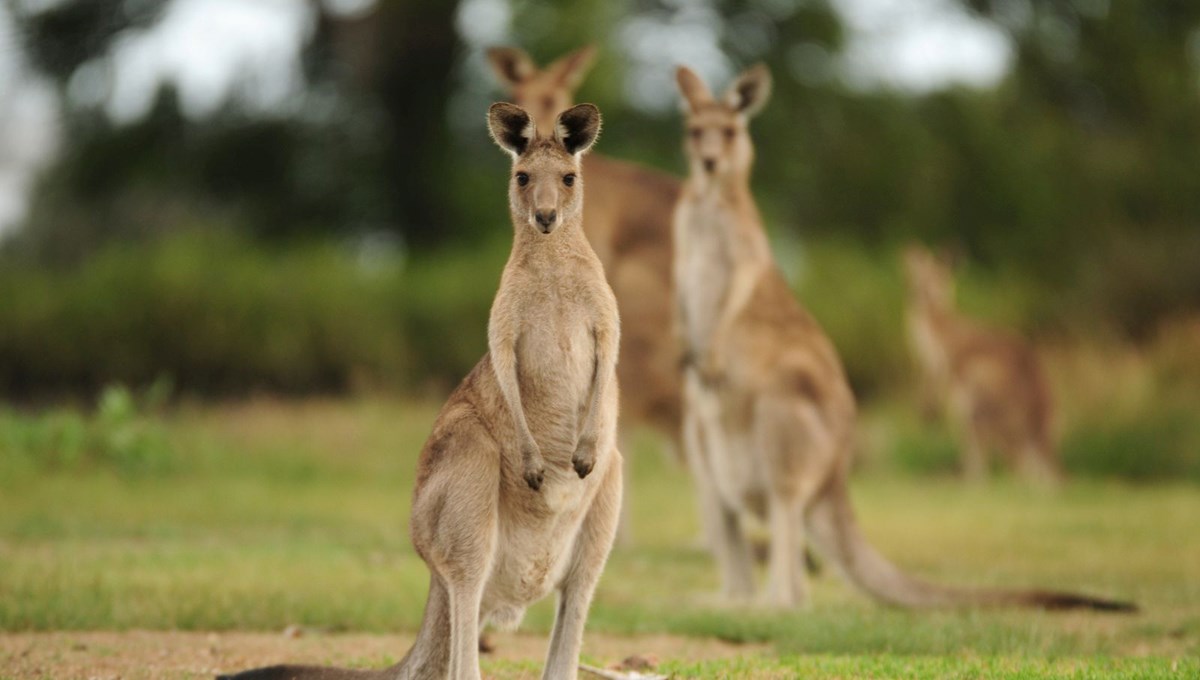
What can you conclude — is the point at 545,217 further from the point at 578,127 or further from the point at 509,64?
the point at 509,64

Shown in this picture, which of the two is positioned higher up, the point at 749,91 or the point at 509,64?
the point at 509,64

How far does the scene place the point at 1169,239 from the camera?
15219mm

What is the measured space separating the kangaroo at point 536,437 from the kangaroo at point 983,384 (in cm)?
786

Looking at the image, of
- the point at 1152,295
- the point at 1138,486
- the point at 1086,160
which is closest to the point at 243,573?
the point at 1138,486

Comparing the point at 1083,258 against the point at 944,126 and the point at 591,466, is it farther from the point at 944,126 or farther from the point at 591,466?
the point at 591,466

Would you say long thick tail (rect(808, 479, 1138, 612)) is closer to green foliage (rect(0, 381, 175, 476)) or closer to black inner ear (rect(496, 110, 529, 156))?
black inner ear (rect(496, 110, 529, 156))

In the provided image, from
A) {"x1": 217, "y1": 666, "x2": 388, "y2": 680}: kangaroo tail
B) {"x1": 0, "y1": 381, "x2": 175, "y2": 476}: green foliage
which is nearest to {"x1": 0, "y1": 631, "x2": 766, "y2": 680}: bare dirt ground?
{"x1": 217, "y1": 666, "x2": 388, "y2": 680}: kangaroo tail

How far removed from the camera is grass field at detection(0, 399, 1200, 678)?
477cm

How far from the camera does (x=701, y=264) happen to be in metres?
6.21

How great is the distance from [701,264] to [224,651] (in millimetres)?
2625

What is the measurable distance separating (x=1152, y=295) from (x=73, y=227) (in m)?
16.4

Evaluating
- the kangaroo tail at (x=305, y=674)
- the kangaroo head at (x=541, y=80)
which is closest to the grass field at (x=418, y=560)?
the kangaroo tail at (x=305, y=674)

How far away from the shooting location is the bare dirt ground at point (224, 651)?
410 cm

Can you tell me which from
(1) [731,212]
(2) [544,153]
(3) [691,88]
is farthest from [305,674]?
(3) [691,88]
